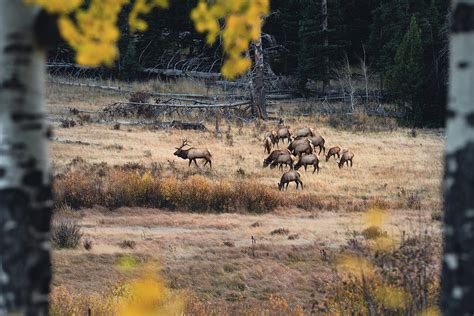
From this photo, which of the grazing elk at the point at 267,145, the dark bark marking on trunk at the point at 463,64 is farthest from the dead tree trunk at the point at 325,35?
the dark bark marking on trunk at the point at 463,64

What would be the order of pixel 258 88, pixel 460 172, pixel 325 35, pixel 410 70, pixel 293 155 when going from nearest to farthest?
1. pixel 460 172
2. pixel 293 155
3. pixel 410 70
4. pixel 258 88
5. pixel 325 35

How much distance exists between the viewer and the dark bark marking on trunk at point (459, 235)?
2.98 metres

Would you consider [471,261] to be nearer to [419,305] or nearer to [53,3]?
[53,3]

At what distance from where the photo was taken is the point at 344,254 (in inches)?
459

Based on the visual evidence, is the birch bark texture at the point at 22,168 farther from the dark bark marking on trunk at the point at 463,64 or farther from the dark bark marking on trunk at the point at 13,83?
the dark bark marking on trunk at the point at 463,64

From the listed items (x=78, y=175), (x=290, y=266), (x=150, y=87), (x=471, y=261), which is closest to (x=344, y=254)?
(x=290, y=266)

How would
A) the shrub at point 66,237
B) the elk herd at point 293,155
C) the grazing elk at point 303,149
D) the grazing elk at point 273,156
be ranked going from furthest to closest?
the grazing elk at point 303,149 → the grazing elk at point 273,156 → the elk herd at point 293,155 → the shrub at point 66,237

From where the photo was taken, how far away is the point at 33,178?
3080 millimetres

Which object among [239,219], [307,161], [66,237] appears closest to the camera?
[66,237]

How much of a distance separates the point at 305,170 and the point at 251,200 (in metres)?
4.28

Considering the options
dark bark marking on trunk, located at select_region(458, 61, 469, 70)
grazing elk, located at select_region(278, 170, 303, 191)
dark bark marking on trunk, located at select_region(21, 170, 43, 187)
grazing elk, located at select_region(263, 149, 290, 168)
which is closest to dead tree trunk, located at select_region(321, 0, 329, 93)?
grazing elk, located at select_region(263, 149, 290, 168)

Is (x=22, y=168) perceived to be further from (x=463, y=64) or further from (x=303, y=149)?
(x=303, y=149)

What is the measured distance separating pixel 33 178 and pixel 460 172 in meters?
1.75

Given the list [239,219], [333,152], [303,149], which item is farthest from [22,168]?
[333,152]
